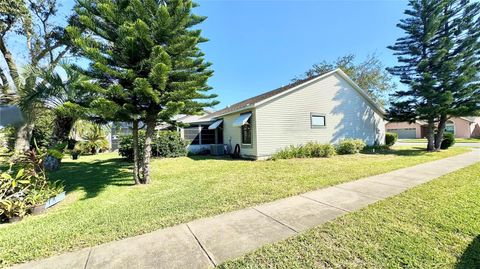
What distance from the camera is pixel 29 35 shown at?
1172 cm

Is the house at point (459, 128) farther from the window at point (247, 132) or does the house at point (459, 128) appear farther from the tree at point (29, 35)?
the tree at point (29, 35)

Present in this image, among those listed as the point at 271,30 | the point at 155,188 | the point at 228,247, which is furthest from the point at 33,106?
the point at 271,30

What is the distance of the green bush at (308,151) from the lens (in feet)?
41.4

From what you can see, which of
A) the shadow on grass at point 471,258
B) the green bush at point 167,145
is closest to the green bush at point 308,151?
the green bush at point 167,145

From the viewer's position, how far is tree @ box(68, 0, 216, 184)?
5969mm

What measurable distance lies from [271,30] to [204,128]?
923 cm

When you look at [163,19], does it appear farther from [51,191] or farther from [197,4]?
[51,191]

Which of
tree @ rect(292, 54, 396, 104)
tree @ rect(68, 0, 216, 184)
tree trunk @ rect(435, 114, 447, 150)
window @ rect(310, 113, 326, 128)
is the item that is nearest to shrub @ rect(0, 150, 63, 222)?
tree @ rect(68, 0, 216, 184)

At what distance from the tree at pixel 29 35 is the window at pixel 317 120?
46.7 feet

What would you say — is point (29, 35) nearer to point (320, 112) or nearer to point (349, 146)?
point (320, 112)

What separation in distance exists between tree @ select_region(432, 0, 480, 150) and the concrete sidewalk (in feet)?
48.3

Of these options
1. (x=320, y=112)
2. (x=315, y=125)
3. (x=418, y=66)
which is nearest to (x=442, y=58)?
(x=418, y=66)

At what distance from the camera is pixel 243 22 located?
14.4m

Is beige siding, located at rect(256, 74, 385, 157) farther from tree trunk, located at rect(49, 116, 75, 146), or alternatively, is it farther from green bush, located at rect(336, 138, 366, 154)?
tree trunk, located at rect(49, 116, 75, 146)
